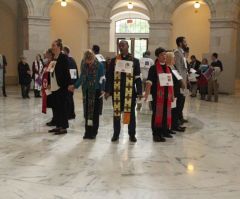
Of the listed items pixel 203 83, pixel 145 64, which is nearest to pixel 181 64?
pixel 145 64

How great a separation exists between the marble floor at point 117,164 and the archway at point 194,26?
40.4ft

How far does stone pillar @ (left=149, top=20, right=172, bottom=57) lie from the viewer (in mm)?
16562

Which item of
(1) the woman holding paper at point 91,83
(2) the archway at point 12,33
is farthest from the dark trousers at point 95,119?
(2) the archway at point 12,33

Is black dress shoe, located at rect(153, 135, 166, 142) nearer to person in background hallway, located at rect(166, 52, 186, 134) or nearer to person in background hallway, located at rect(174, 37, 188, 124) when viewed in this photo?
person in background hallway, located at rect(166, 52, 186, 134)

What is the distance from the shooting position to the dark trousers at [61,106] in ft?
23.0

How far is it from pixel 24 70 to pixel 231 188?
10.1 metres

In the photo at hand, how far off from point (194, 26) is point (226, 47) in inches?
183

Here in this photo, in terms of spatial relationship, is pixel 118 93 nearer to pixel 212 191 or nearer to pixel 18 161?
pixel 18 161

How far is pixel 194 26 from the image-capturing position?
20.2m

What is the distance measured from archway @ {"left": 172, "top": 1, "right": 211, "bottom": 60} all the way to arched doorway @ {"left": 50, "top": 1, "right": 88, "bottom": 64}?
5.09 m

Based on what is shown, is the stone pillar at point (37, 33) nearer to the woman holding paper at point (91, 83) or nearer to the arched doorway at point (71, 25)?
the arched doorway at point (71, 25)

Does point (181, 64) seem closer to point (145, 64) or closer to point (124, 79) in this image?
point (124, 79)

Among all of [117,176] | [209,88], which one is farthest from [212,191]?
[209,88]

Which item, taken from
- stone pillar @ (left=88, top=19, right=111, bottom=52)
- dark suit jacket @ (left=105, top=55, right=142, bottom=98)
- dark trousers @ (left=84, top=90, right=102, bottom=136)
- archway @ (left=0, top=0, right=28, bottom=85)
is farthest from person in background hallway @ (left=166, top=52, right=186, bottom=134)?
archway @ (left=0, top=0, right=28, bottom=85)
